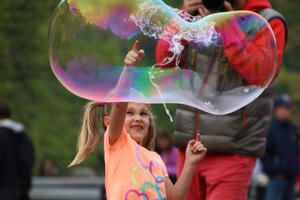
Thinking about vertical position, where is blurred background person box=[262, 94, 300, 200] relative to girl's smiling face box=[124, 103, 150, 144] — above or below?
below

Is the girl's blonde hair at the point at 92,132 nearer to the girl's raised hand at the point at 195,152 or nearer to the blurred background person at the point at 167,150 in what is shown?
the girl's raised hand at the point at 195,152

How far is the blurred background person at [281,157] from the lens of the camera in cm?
1526

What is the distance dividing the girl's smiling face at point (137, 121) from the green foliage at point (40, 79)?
12.4m

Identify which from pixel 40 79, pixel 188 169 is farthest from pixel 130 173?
pixel 40 79

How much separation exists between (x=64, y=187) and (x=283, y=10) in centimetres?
513

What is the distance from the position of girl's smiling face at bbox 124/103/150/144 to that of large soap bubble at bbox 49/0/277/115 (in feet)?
0.70

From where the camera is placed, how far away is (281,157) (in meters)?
15.4

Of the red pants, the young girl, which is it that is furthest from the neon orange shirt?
the red pants

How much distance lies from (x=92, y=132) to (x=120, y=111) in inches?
20.8

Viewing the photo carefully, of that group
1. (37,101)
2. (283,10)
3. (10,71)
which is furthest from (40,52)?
(283,10)

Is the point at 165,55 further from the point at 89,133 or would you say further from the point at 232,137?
the point at 232,137

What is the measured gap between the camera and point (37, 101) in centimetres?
2555

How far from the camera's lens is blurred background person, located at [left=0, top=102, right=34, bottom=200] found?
45.9 ft

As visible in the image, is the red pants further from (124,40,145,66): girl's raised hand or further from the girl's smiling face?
(124,40,145,66): girl's raised hand
